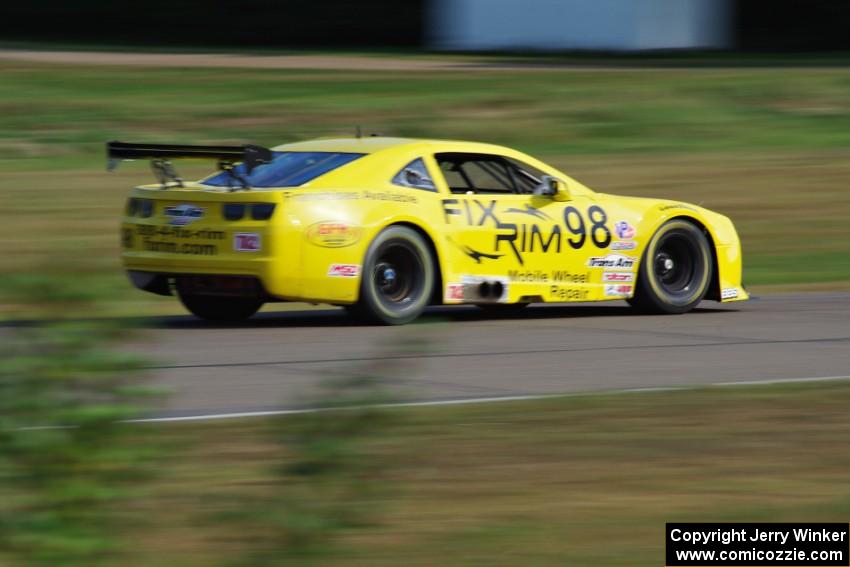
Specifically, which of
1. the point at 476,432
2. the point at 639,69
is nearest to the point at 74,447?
the point at 476,432

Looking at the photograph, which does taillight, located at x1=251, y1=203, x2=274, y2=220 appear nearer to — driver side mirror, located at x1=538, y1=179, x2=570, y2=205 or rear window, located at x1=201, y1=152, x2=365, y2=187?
rear window, located at x1=201, y1=152, x2=365, y2=187

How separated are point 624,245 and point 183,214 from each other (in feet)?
11.5

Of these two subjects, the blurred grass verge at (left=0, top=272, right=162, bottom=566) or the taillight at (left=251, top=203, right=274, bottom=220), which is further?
the taillight at (left=251, top=203, right=274, bottom=220)

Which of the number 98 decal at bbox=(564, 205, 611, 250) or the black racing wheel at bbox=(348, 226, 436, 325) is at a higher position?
the number 98 decal at bbox=(564, 205, 611, 250)

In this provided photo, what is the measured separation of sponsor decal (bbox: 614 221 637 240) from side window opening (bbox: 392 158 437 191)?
161 centimetres

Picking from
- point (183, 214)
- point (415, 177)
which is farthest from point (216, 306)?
point (415, 177)

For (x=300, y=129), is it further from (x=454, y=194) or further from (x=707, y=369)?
(x=707, y=369)

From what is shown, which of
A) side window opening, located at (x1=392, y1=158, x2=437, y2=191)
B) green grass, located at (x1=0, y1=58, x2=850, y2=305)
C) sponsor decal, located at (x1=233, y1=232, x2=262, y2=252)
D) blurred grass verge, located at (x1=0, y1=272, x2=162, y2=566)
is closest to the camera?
blurred grass verge, located at (x1=0, y1=272, x2=162, y2=566)

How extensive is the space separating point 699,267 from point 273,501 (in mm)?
9177

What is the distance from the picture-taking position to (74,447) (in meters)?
4.32

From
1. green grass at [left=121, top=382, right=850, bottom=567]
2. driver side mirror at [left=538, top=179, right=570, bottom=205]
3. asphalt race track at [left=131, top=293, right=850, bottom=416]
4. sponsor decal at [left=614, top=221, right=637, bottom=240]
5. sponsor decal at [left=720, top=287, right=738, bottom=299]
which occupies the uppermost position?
driver side mirror at [left=538, top=179, right=570, bottom=205]

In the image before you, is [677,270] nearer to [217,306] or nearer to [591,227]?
[591,227]

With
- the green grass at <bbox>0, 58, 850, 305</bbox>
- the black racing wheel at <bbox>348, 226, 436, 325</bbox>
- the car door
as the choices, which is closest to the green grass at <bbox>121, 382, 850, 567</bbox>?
the black racing wheel at <bbox>348, 226, 436, 325</bbox>

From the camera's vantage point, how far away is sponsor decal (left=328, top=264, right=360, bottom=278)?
1117 cm
